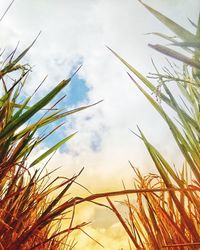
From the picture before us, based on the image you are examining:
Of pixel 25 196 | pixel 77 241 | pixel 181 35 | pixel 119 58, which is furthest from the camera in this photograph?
pixel 77 241

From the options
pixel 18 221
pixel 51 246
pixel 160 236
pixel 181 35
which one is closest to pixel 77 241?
pixel 51 246

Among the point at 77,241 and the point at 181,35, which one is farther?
the point at 77,241

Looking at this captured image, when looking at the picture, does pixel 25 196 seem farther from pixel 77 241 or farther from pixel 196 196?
pixel 77 241

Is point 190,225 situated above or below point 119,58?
below

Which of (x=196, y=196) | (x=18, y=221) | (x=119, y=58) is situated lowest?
(x=18, y=221)

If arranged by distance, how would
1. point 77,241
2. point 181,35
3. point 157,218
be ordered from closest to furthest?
point 181,35
point 157,218
point 77,241

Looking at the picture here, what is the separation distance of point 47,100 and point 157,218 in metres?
0.45

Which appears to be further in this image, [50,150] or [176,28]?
[50,150]

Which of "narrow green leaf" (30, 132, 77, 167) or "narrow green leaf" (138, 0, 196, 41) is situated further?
"narrow green leaf" (30, 132, 77, 167)

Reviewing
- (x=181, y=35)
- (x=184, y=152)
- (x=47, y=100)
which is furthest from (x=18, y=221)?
(x=181, y=35)

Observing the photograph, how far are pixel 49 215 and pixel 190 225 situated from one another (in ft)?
0.95

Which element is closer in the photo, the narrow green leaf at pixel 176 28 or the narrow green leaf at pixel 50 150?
the narrow green leaf at pixel 176 28

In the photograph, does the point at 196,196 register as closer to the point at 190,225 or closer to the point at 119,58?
the point at 190,225

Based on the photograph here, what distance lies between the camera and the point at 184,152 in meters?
0.78
